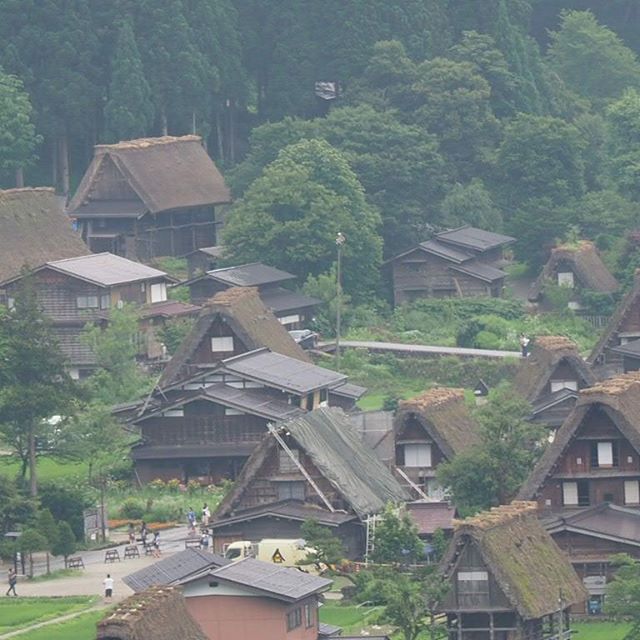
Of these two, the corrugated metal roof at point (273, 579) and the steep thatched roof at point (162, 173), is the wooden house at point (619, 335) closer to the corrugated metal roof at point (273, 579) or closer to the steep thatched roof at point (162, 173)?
the steep thatched roof at point (162, 173)

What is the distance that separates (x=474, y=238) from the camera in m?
106

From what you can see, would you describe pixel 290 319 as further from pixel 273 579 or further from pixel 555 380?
pixel 273 579

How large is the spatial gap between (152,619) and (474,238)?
151 ft

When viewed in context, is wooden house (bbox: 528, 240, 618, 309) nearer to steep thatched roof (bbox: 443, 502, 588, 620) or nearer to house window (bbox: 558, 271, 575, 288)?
house window (bbox: 558, 271, 575, 288)

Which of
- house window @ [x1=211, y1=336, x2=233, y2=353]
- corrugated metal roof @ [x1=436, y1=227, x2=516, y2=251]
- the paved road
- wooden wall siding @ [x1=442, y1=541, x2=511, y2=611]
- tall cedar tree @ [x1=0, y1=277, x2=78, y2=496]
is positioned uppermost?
corrugated metal roof @ [x1=436, y1=227, x2=516, y2=251]

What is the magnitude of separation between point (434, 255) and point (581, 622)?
32.5m

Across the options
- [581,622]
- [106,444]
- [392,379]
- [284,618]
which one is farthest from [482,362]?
[284,618]

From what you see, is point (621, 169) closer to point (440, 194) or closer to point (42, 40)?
point (440, 194)

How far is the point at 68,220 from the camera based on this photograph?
102m

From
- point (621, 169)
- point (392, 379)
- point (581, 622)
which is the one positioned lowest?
point (581, 622)

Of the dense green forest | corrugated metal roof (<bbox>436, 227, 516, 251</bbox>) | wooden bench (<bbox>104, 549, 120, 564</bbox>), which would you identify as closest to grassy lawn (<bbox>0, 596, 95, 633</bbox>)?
wooden bench (<bbox>104, 549, 120, 564</bbox>)

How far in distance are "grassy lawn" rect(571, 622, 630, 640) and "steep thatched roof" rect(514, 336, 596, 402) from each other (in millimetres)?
14985

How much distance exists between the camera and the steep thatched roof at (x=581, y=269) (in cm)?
10219

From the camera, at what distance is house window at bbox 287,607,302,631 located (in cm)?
6625
